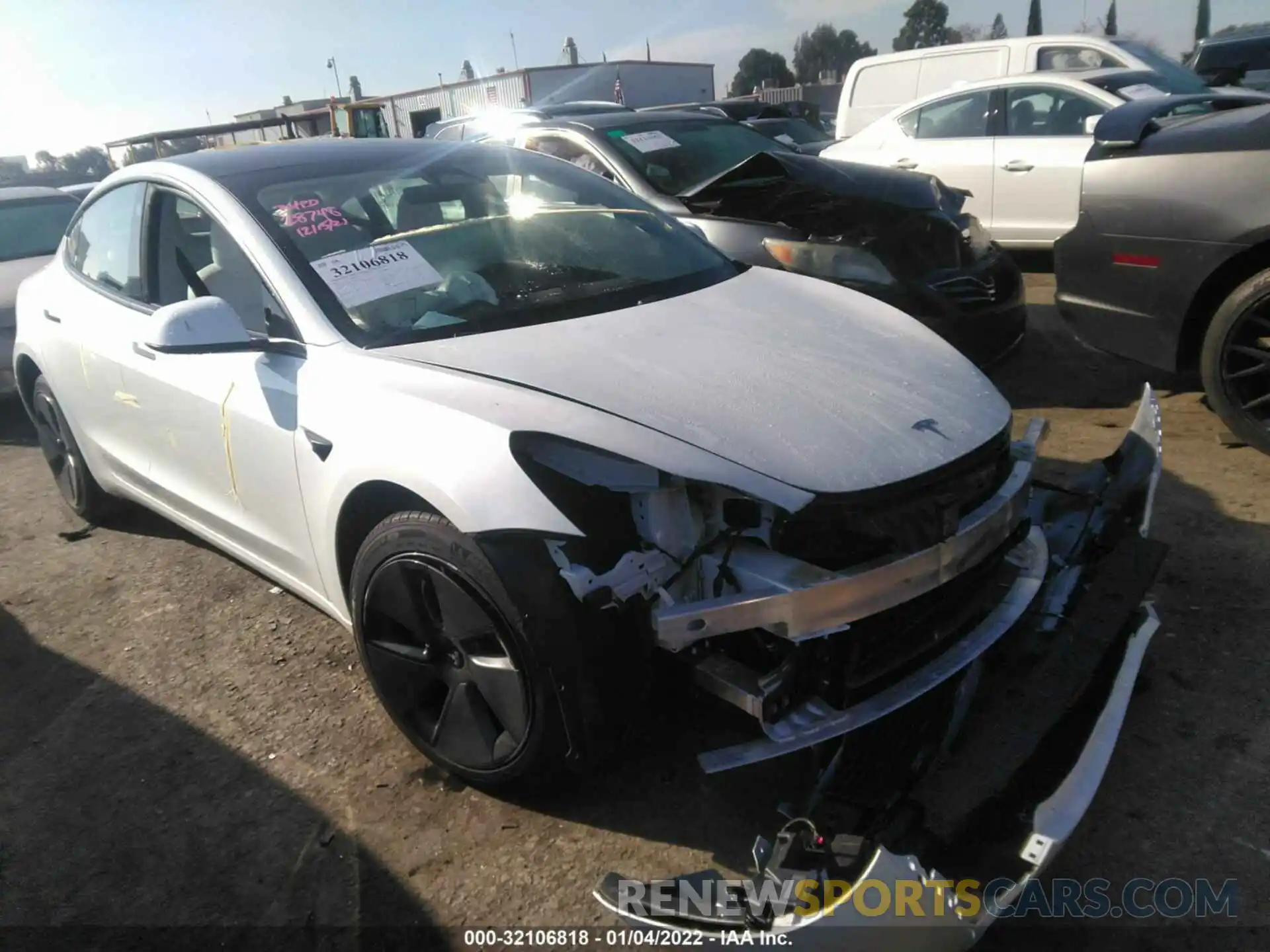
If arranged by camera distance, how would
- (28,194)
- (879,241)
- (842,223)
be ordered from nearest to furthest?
(879,241), (842,223), (28,194)

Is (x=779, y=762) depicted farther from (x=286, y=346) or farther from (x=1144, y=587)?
(x=286, y=346)

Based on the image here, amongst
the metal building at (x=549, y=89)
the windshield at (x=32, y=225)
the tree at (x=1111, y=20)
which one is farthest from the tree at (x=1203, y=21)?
the windshield at (x=32, y=225)

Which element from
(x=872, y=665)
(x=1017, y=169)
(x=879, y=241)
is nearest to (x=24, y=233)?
(x=879, y=241)

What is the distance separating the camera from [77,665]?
11.1 ft

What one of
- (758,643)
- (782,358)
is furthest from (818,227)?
(758,643)

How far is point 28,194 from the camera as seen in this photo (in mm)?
8305

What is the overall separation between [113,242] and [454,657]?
2431 mm

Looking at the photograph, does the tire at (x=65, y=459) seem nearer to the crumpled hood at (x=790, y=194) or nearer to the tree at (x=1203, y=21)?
the crumpled hood at (x=790, y=194)

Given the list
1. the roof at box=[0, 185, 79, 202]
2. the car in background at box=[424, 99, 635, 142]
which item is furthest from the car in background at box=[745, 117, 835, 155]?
the roof at box=[0, 185, 79, 202]

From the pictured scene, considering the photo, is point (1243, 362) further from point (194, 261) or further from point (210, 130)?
point (210, 130)

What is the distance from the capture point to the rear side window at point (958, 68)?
9.52 metres

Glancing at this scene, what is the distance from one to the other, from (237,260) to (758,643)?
6.86 ft

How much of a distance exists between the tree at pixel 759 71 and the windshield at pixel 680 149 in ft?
156

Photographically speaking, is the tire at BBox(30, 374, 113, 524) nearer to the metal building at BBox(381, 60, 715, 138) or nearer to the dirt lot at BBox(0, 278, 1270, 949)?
the dirt lot at BBox(0, 278, 1270, 949)
